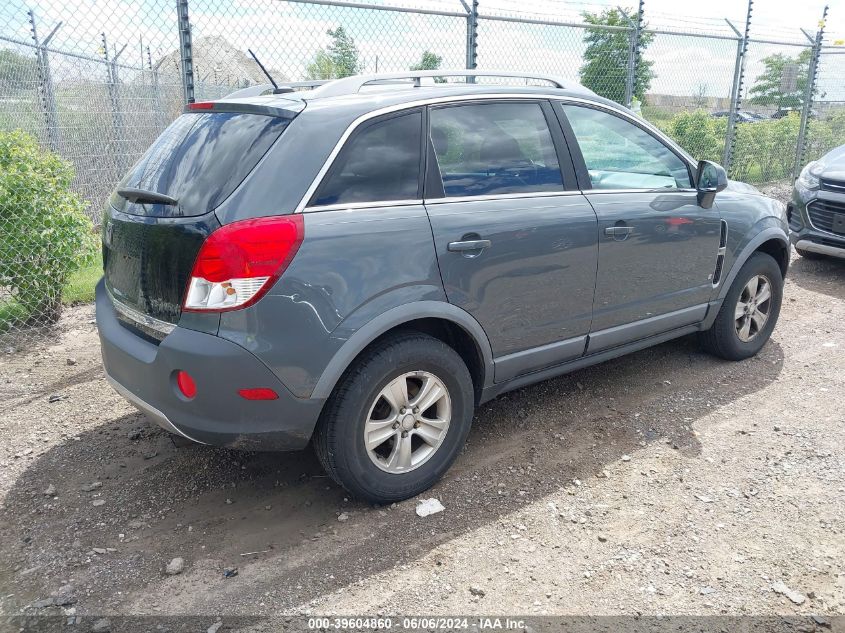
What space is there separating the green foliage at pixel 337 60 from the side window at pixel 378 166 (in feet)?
10.9

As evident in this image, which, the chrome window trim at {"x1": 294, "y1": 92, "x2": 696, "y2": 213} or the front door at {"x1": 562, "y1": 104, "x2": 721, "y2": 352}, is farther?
the front door at {"x1": 562, "y1": 104, "x2": 721, "y2": 352}

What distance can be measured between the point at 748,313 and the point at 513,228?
8.24ft

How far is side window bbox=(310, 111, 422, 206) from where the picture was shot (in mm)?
2914

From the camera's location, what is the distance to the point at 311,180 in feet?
9.30

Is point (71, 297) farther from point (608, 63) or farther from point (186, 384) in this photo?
point (608, 63)

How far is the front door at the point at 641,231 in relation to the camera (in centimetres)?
382

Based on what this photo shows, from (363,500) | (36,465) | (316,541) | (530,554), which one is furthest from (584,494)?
(36,465)

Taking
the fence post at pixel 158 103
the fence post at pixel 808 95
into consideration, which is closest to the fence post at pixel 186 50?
the fence post at pixel 158 103

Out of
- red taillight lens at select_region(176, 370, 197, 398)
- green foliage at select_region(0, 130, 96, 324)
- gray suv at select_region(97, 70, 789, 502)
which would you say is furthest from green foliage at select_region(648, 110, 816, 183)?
red taillight lens at select_region(176, 370, 197, 398)

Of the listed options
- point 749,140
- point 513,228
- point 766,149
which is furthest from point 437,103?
point 766,149

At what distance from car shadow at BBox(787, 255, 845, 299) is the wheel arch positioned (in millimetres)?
5054

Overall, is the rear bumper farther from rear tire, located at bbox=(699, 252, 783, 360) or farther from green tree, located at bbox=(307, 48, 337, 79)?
green tree, located at bbox=(307, 48, 337, 79)

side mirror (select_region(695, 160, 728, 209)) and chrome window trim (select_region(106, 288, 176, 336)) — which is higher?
side mirror (select_region(695, 160, 728, 209))

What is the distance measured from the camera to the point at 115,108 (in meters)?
7.18
